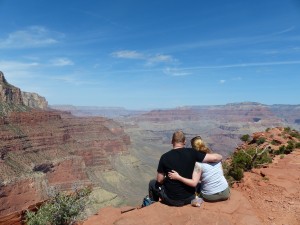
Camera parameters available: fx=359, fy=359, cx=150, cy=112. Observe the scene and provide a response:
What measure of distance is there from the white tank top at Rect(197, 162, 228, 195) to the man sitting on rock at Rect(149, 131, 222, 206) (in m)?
0.34

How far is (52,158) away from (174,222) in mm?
132364

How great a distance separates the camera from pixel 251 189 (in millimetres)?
16375

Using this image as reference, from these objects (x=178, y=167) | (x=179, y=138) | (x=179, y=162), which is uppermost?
(x=179, y=138)

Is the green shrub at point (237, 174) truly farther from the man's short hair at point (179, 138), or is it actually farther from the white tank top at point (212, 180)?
the man's short hair at point (179, 138)

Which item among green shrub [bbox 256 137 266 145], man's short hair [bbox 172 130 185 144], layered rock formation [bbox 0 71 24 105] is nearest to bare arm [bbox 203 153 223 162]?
man's short hair [bbox 172 130 185 144]

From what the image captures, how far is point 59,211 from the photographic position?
549 inches

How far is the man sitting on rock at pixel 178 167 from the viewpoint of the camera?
37.0 feet

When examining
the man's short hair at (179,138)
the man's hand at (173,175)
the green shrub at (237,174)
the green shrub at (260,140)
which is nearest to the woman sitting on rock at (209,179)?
the man's hand at (173,175)

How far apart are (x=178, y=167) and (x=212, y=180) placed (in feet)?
5.22

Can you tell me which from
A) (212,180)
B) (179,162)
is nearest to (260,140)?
(212,180)

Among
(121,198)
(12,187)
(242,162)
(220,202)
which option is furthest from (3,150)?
(220,202)

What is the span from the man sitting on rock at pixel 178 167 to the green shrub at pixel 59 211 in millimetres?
4220

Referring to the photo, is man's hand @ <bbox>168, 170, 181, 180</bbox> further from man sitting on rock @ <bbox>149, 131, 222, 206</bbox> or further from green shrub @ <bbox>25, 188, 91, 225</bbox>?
green shrub @ <bbox>25, 188, 91, 225</bbox>

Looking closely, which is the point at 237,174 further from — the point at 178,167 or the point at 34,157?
the point at 34,157
